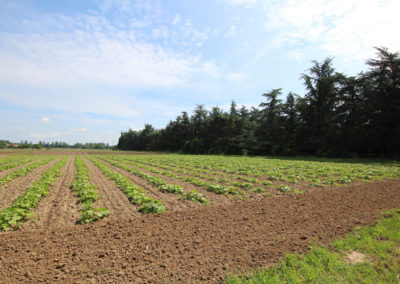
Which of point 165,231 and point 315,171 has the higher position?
point 315,171

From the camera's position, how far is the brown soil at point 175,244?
3.43 metres

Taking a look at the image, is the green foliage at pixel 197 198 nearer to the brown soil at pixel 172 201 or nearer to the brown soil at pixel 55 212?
the brown soil at pixel 172 201

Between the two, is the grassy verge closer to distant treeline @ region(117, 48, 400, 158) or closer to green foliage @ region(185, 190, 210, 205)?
green foliage @ region(185, 190, 210, 205)

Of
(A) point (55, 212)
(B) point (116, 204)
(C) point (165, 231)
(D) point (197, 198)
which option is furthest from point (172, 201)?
(A) point (55, 212)

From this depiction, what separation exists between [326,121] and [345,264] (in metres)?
45.6

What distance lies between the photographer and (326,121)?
1615 inches

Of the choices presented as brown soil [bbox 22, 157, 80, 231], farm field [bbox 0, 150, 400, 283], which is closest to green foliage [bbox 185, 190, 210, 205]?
farm field [bbox 0, 150, 400, 283]

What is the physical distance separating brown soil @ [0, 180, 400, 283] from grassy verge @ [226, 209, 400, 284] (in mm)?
276

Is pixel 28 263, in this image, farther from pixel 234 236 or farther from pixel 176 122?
pixel 176 122

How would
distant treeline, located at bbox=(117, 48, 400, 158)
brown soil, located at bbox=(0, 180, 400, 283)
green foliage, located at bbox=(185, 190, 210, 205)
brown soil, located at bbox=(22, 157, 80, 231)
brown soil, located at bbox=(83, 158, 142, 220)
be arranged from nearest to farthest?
brown soil, located at bbox=(0, 180, 400, 283)
brown soil, located at bbox=(22, 157, 80, 231)
brown soil, located at bbox=(83, 158, 142, 220)
green foliage, located at bbox=(185, 190, 210, 205)
distant treeline, located at bbox=(117, 48, 400, 158)

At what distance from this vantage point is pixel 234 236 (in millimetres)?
4805

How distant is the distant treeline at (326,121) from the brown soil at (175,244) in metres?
37.2

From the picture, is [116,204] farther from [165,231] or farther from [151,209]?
[165,231]

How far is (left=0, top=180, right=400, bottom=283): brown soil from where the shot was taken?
3.43 metres
